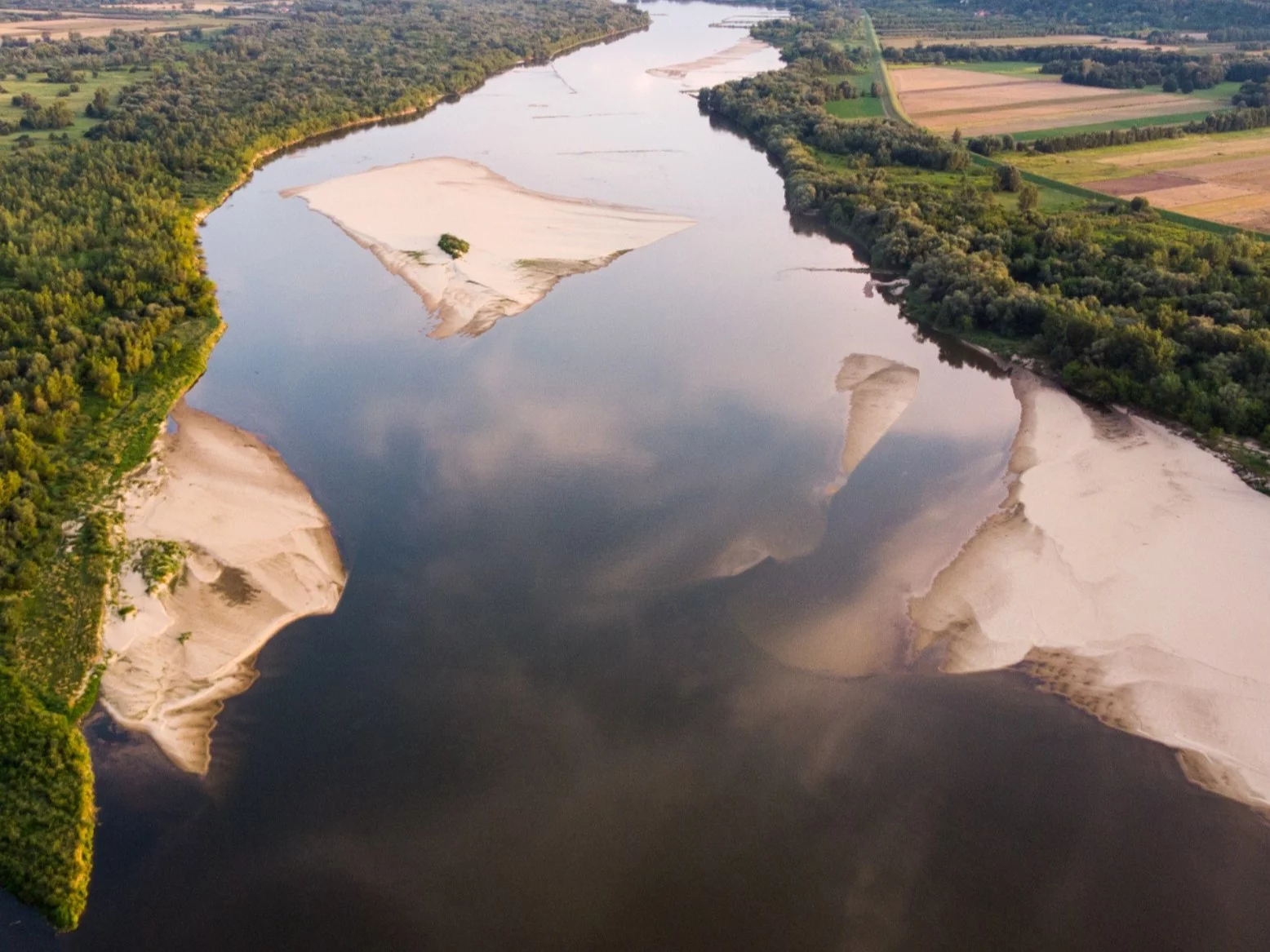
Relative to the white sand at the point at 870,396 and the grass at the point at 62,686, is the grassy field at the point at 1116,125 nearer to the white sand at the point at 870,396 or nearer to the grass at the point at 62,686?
the white sand at the point at 870,396

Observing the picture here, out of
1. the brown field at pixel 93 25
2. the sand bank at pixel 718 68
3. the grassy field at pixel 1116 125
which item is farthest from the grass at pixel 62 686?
the brown field at pixel 93 25

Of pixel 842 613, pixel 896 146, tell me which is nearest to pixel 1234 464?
pixel 842 613

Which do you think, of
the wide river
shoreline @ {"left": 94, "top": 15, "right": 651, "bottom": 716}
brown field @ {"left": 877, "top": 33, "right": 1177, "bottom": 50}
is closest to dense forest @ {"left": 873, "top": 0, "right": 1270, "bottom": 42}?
brown field @ {"left": 877, "top": 33, "right": 1177, "bottom": 50}

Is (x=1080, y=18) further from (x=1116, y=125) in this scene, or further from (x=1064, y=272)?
(x=1064, y=272)

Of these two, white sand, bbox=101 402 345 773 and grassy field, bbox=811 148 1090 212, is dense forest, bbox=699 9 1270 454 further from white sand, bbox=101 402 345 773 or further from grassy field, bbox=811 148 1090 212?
white sand, bbox=101 402 345 773

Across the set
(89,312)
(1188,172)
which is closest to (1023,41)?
(1188,172)
